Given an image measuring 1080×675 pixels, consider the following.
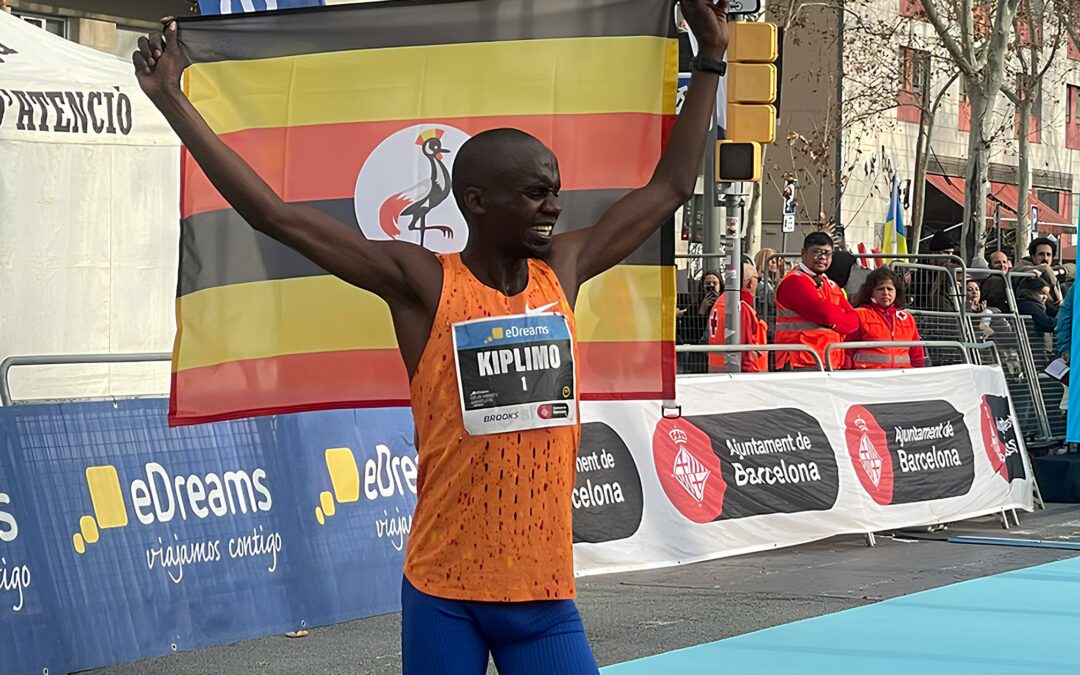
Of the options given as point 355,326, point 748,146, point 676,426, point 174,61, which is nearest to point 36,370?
point 676,426

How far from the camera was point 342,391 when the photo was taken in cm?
587

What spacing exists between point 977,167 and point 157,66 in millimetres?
31969

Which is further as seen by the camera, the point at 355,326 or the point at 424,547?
the point at 355,326

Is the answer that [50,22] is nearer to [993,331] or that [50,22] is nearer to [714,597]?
[993,331]

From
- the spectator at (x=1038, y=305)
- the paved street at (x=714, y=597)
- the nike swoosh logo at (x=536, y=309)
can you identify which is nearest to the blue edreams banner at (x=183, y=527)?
the paved street at (x=714, y=597)

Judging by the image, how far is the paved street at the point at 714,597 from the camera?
818 centimetres

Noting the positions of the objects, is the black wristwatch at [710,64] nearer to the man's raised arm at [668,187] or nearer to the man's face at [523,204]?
the man's raised arm at [668,187]

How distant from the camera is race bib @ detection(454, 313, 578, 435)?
3.98 m

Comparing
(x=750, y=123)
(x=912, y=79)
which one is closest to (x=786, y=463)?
(x=750, y=123)

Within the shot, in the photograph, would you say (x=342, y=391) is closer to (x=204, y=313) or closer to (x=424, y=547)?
(x=204, y=313)

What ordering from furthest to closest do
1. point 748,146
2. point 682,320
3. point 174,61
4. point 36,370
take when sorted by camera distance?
1. point 682,320
2. point 748,146
3. point 36,370
4. point 174,61

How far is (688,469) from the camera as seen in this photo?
11.7 m

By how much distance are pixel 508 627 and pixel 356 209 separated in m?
2.68

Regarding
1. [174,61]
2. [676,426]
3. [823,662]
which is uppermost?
[174,61]
